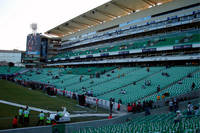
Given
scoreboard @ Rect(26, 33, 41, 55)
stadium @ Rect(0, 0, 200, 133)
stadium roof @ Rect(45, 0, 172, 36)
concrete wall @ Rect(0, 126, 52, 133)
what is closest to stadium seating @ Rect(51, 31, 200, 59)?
stadium @ Rect(0, 0, 200, 133)

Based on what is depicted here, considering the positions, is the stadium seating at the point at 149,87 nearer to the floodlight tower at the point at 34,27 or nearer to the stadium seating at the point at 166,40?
the stadium seating at the point at 166,40

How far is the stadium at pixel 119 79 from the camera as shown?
32.2 feet

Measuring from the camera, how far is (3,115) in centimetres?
1114

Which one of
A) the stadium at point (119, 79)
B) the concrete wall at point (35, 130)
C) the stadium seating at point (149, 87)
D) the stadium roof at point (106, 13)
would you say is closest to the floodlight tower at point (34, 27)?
the stadium at point (119, 79)

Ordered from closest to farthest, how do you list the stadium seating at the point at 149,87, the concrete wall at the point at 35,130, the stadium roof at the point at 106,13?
the concrete wall at the point at 35,130 < the stadium seating at the point at 149,87 < the stadium roof at the point at 106,13

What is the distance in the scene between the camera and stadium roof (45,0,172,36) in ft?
128

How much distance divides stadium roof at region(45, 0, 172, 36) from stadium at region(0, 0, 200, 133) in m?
0.23

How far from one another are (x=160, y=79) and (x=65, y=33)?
173 feet

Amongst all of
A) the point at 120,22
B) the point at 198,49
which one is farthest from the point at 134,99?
the point at 120,22

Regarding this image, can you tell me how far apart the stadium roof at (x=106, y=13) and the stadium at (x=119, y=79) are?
227mm

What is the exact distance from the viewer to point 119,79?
2689 centimetres

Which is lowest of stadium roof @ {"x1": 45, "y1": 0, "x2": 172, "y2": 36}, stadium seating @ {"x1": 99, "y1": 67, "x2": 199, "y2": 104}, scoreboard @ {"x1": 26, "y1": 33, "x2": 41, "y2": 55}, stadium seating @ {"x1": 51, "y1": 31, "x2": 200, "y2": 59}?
stadium seating @ {"x1": 99, "y1": 67, "x2": 199, "y2": 104}

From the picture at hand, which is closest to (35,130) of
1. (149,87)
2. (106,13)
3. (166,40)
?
(149,87)

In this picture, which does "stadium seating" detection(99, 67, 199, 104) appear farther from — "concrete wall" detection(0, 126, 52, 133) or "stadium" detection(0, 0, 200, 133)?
"concrete wall" detection(0, 126, 52, 133)
